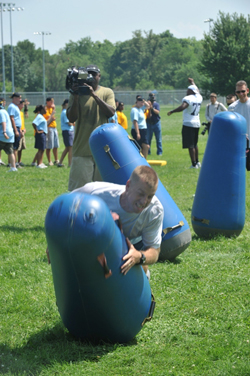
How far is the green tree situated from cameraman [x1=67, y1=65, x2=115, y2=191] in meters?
44.4

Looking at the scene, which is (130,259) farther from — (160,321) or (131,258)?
(160,321)

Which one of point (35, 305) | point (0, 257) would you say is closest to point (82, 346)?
point (35, 305)

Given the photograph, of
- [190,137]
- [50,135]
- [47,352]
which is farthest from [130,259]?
[50,135]

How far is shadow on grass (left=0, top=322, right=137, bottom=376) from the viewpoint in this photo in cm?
338

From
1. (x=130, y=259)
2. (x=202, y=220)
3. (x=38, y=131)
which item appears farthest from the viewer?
(x=38, y=131)

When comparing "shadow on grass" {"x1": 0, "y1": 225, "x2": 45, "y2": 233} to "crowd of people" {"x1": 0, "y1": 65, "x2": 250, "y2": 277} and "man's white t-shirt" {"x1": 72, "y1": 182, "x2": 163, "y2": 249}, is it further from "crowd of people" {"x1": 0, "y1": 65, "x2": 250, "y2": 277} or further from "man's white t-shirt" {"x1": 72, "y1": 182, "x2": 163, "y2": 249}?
"man's white t-shirt" {"x1": 72, "y1": 182, "x2": 163, "y2": 249}

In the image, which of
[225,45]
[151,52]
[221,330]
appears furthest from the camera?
[151,52]

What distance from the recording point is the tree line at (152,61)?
50781 millimetres

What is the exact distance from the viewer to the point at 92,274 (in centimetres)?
327

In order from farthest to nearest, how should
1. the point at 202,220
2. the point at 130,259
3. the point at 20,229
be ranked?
the point at 20,229
the point at 202,220
the point at 130,259

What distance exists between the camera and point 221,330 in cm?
398

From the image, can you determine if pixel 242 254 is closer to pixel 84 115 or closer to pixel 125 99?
pixel 84 115

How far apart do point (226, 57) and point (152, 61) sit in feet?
215

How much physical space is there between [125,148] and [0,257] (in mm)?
2006
